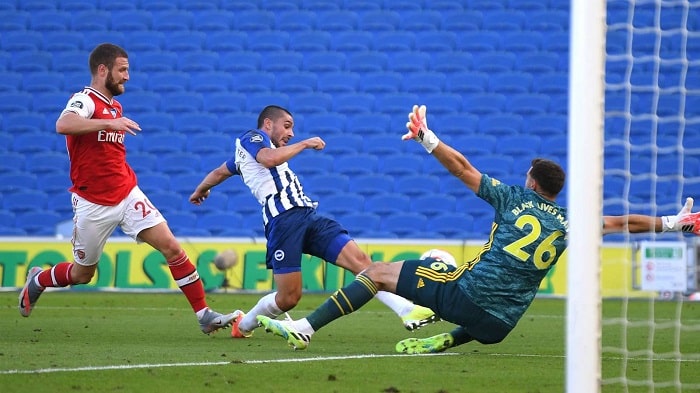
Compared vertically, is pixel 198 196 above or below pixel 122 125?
below

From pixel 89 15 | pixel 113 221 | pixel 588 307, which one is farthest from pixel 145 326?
pixel 89 15

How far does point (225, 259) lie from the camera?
1458cm

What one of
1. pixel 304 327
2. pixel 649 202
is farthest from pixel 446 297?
pixel 649 202

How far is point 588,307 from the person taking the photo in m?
4.40

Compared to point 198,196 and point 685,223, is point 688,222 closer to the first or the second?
point 685,223

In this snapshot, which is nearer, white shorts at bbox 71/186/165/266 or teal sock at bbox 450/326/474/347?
teal sock at bbox 450/326/474/347

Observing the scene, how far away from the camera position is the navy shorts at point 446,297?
6766mm

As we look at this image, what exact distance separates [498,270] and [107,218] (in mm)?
3117

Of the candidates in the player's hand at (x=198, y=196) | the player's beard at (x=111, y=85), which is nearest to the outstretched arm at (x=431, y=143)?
the player's beard at (x=111, y=85)

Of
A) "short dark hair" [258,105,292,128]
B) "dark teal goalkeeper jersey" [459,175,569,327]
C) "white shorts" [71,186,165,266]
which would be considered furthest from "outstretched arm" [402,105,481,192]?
"white shorts" [71,186,165,266]

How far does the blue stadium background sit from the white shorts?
8.05 meters

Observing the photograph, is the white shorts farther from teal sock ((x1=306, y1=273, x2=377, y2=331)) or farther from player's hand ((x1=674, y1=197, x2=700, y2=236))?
player's hand ((x1=674, y1=197, x2=700, y2=236))

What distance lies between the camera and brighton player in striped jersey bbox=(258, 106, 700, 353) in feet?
22.1

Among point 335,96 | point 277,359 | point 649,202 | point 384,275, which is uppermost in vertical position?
point 335,96
